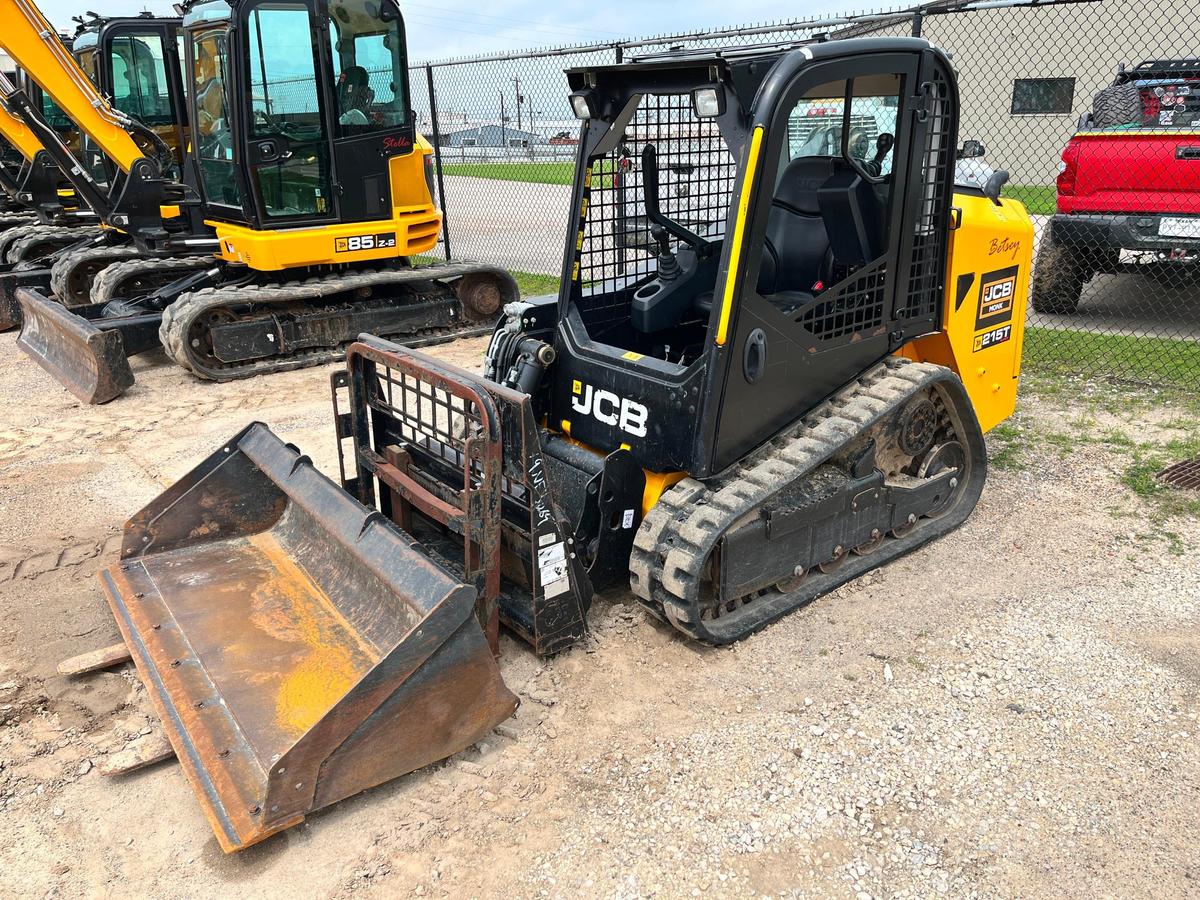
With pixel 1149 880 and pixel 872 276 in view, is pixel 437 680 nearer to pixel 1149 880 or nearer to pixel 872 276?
pixel 1149 880

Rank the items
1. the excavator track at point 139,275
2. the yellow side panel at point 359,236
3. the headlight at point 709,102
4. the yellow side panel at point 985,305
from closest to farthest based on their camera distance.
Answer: the headlight at point 709,102, the yellow side panel at point 985,305, the yellow side panel at point 359,236, the excavator track at point 139,275

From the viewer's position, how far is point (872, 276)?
4.11 m

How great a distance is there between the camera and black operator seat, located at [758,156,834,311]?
169 inches

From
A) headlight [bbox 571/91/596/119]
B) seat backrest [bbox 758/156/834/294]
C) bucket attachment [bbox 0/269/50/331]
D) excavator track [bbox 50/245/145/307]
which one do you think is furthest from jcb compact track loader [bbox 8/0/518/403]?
seat backrest [bbox 758/156/834/294]

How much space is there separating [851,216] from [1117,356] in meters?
4.73

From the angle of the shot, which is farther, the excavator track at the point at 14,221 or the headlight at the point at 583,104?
the excavator track at the point at 14,221

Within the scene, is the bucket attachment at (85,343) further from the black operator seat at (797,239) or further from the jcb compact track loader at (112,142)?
the black operator seat at (797,239)

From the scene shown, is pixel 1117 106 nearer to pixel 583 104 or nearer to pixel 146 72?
pixel 583 104

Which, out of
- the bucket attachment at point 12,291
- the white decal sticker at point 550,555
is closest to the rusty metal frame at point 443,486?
the white decal sticker at point 550,555

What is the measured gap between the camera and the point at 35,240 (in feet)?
37.4

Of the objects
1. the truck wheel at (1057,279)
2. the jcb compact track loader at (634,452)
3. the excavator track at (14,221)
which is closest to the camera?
the jcb compact track loader at (634,452)

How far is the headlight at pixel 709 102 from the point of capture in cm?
336

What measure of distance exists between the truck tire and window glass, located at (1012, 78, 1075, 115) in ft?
48.7

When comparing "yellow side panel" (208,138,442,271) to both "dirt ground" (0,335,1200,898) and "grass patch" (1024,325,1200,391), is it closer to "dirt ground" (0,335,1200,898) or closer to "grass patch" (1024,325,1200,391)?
"dirt ground" (0,335,1200,898)
